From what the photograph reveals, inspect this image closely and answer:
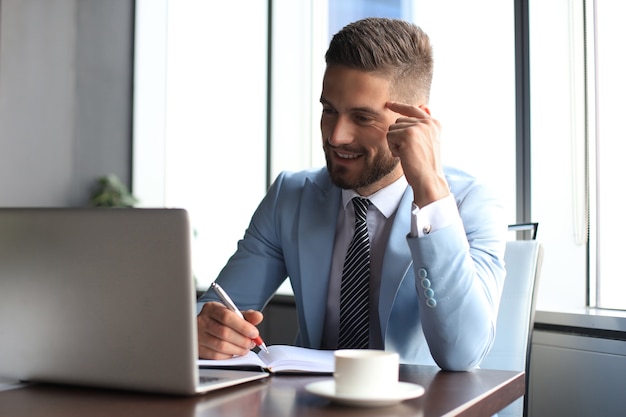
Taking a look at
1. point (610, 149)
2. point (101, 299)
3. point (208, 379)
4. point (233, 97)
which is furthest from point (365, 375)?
point (233, 97)

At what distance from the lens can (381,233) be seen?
1.82m

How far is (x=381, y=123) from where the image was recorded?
1.83 metres

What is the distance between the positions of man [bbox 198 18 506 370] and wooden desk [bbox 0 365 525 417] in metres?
0.21

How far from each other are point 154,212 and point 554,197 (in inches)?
86.2

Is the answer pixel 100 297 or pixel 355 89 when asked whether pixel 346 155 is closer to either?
pixel 355 89

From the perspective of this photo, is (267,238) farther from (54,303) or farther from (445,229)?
(54,303)

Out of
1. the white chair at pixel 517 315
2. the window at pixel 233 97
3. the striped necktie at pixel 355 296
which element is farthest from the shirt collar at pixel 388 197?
the window at pixel 233 97

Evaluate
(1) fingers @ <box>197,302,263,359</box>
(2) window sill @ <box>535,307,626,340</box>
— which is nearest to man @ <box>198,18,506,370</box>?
(1) fingers @ <box>197,302,263,359</box>

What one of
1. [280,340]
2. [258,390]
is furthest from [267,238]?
[280,340]

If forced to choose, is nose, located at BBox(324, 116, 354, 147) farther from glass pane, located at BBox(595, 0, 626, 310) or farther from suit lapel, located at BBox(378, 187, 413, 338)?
glass pane, located at BBox(595, 0, 626, 310)

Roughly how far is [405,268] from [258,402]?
2.19ft

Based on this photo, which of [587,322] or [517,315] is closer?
[517,315]

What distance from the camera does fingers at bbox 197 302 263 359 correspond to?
133 cm

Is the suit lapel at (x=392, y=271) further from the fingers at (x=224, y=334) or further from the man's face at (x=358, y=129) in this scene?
the fingers at (x=224, y=334)
